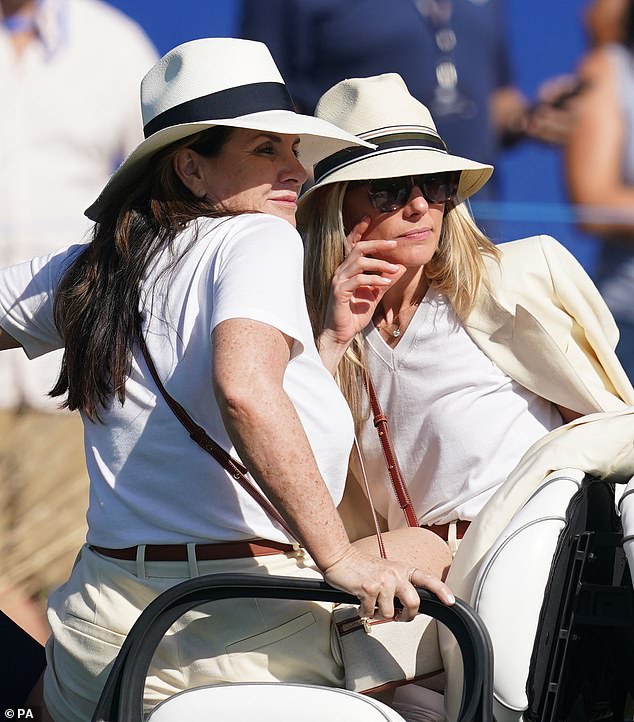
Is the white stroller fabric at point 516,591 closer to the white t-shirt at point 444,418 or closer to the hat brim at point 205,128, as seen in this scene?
the white t-shirt at point 444,418

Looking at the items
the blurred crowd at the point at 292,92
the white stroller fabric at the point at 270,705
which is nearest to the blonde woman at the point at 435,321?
the white stroller fabric at the point at 270,705

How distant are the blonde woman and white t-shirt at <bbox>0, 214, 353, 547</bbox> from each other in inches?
21.8

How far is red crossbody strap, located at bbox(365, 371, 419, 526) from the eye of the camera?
231cm

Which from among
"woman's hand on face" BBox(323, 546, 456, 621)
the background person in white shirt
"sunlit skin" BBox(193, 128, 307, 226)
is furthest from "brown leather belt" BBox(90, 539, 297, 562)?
the background person in white shirt

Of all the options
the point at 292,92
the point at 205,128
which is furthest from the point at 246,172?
the point at 292,92

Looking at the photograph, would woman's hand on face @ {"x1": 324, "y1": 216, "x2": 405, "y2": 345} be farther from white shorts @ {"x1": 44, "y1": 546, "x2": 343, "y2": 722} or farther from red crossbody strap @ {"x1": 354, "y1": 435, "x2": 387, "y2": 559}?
white shorts @ {"x1": 44, "y1": 546, "x2": 343, "y2": 722}

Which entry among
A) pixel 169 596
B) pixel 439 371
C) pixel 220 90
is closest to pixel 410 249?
pixel 439 371

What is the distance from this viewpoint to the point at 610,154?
13.4 feet

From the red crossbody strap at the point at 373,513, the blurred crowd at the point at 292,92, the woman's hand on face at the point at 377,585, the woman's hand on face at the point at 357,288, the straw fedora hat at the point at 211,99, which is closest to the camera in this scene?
the woman's hand on face at the point at 377,585

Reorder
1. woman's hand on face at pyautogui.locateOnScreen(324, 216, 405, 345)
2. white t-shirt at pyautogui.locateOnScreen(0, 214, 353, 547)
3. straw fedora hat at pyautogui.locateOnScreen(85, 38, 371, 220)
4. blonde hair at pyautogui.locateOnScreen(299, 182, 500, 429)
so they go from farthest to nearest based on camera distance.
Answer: blonde hair at pyautogui.locateOnScreen(299, 182, 500, 429) < woman's hand on face at pyautogui.locateOnScreen(324, 216, 405, 345) < straw fedora hat at pyautogui.locateOnScreen(85, 38, 371, 220) < white t-shirt at pyautogui.locateOnScreen(0, 214, 353, 547)

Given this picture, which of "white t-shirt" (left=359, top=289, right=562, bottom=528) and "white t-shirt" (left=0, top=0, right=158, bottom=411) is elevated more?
"white t-shirt" (left=0, top=0, right=158, bottom=411)

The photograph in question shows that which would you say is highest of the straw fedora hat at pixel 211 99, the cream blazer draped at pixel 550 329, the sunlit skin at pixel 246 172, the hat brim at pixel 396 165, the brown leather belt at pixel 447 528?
the straw fedora hat at pixel 211 99

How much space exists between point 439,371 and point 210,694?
3.18 ft

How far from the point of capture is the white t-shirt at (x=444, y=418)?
7.53ft
